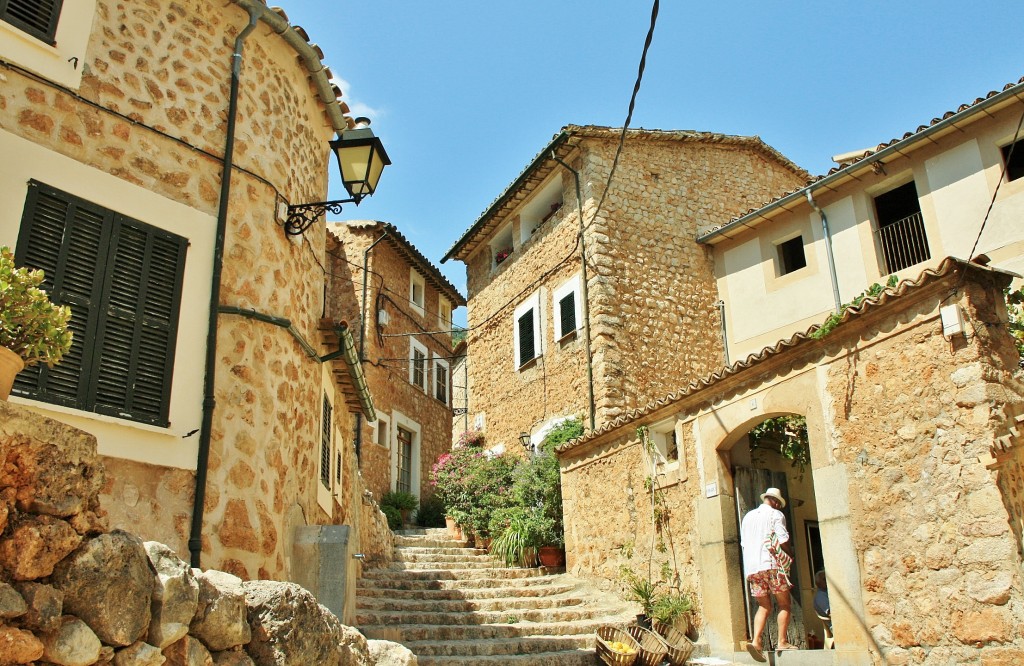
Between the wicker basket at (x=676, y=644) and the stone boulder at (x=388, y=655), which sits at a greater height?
the stone boulder at (x=388, y=655)

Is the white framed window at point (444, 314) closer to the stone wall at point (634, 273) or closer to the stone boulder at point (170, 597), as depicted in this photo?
the stone wall at point (634, 273)

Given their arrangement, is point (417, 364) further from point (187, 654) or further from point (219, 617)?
point (187, 654)

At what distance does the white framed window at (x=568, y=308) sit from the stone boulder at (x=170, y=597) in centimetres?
1369

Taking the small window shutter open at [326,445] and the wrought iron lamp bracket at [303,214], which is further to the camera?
the small window shutter open at [326,445]

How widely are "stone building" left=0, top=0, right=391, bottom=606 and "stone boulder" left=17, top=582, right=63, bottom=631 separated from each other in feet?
9.64

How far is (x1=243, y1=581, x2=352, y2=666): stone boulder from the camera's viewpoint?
358 cm

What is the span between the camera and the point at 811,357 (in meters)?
9.20

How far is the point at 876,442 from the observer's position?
8320mm

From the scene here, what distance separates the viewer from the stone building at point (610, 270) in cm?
1650

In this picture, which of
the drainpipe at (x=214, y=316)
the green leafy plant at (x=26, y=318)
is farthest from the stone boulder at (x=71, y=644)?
the drainpipe at (x=214, y=316)

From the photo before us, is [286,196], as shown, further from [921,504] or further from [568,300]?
[568,300]

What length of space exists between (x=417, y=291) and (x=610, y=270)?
394 inches

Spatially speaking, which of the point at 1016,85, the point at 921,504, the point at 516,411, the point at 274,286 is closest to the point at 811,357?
the point at 921,504

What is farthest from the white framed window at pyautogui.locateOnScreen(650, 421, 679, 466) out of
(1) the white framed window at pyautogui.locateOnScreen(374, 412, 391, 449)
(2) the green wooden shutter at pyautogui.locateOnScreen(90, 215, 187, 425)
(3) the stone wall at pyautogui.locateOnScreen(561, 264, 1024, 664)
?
(1) the white framed window at pyautogui.locateOnScreen(374, 412, 391, 449)
